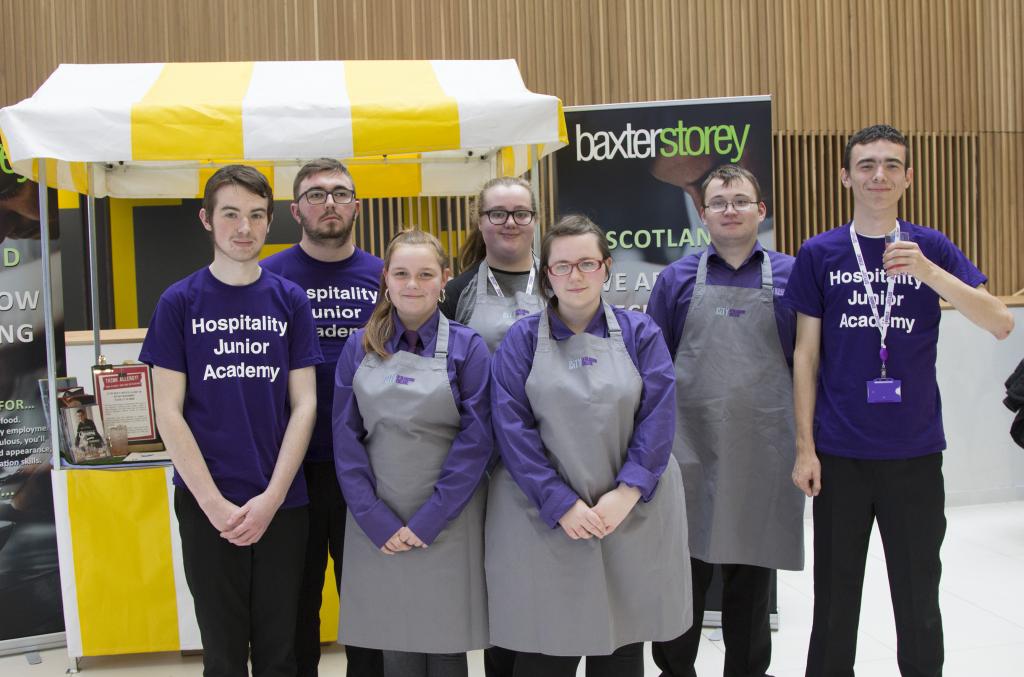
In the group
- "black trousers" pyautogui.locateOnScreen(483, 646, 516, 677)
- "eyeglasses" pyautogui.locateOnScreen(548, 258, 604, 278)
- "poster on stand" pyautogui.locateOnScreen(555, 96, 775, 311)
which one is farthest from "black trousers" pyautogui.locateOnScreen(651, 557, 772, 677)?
"poster on stand" pyautogui.locateOnScreen(555, 96, 775, 311)

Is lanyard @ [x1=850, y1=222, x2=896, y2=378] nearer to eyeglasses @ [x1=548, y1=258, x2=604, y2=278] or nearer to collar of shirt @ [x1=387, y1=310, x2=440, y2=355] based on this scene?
eyeglasses @ [x1=548, y1=258, x2=604, y2=278]

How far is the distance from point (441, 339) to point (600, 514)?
1.82 ft

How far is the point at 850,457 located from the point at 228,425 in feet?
5.12

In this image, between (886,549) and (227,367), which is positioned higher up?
(227,367)

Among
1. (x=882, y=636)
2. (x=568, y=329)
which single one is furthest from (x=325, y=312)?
(x=882, y=636)

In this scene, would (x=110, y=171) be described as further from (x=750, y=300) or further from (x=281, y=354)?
(x=750, y=300)

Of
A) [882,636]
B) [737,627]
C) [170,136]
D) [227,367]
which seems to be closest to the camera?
[227,367]

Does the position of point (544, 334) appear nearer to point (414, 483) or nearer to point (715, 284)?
point (414, 483)

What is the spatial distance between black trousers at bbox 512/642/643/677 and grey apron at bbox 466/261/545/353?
30.5 inches

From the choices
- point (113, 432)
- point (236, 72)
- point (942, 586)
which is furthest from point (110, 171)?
point (942, 586)

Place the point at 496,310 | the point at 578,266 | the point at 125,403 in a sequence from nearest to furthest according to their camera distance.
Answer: the point at 578,266, the point at 496,310, the point at 125,403

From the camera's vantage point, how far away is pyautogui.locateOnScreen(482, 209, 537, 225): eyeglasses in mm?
2350

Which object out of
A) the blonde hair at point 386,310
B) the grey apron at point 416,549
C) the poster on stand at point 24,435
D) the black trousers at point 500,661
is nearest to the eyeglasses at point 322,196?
the blonde hair at point 386,310

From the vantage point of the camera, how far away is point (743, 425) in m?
2.47
